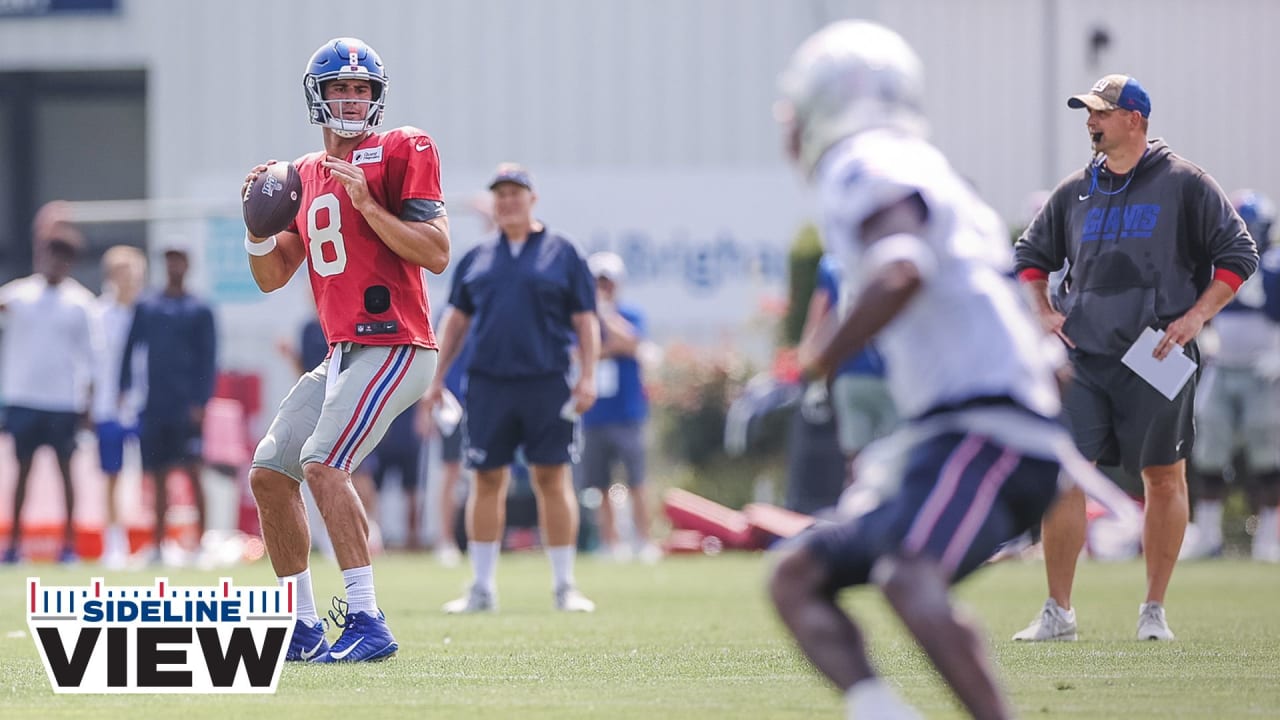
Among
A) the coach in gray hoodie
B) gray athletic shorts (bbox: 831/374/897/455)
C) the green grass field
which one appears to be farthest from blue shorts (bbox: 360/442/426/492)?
the coach in gray hoodie

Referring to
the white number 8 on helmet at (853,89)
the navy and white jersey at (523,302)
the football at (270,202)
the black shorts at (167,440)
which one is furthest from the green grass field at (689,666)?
the black shorts at (167,440)

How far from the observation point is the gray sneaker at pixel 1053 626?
7453 mm

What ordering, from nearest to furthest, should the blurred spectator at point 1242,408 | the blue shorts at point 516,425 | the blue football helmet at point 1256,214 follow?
1. the blue shorts at point 516,425
2. the blue football helmet at point 1256,214
3. the blurred spectator at point 1242,408

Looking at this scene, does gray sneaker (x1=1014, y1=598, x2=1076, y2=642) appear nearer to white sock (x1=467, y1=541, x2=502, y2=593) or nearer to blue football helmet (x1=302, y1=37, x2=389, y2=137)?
white sock (x1=467, y1=541, x2=502, y2=593)

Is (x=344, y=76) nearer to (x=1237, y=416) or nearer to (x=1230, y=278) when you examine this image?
(x=1230, y=278)

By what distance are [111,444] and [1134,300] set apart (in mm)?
9226

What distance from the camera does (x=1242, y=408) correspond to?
47.0ft

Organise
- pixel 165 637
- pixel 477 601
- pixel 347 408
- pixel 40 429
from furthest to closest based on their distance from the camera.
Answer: pixel 40 429 → pixel 477 601 → pixel 347 408 → pixel 165 637

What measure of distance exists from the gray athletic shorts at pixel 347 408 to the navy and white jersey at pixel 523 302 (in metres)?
2.99

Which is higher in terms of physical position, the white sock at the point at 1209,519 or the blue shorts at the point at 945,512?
the blue shorts at the point at 945,512

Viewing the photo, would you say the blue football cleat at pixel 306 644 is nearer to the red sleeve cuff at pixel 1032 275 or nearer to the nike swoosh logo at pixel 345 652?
the nike swoosh logo at pixel 345 652

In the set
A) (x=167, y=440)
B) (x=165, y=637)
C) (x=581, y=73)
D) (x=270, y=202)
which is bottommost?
(x=167, y=440)

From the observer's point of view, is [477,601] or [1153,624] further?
[477,601]

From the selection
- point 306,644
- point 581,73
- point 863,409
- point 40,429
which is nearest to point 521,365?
point 306,644
